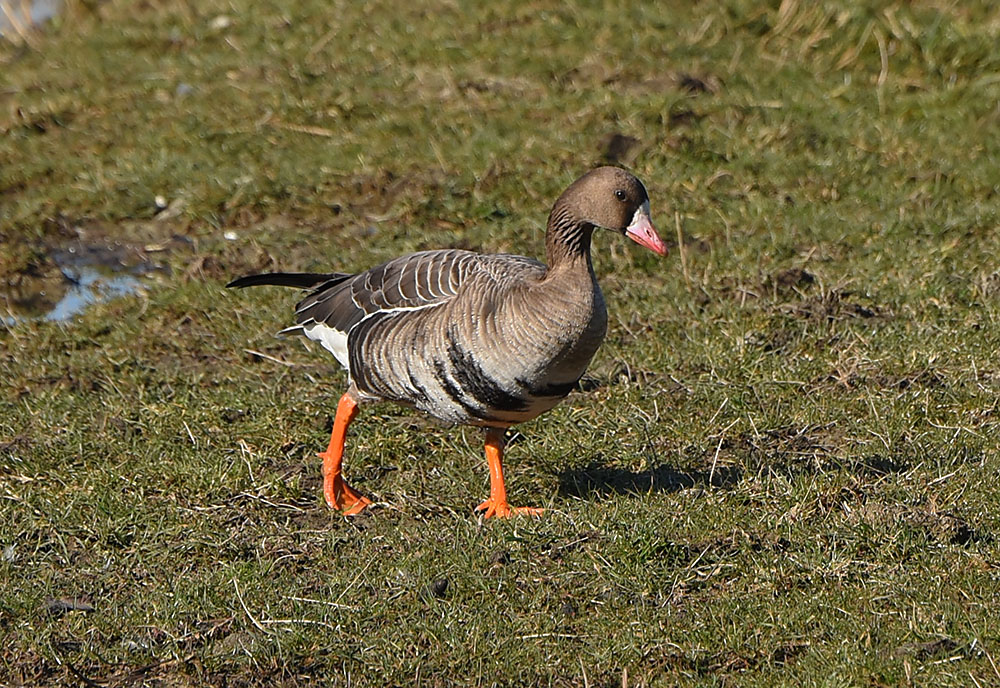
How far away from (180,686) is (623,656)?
1467 mm

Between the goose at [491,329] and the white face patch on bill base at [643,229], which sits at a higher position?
the white face patch on bill base at [643,229]

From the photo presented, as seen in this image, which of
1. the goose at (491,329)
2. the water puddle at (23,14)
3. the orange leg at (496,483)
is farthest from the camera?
the water puddle at (23,14)

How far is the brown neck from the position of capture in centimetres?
544

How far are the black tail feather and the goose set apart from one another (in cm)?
53

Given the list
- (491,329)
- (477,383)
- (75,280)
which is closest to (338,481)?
(477,383)

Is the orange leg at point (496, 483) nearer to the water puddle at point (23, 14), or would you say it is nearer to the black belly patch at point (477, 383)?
the black belly patch at point (477, 383)

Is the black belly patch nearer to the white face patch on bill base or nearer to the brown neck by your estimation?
the brown neck

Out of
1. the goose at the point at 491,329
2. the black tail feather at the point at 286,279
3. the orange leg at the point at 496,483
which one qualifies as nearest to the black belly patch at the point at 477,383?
the goose at the point at 491,329

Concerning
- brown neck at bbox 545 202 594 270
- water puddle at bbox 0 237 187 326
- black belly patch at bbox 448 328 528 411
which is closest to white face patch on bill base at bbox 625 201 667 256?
brown neck at bbox 545 202 594 270

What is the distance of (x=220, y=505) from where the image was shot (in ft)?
18.9

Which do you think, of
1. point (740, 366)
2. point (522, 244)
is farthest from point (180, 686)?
point (522, 244)

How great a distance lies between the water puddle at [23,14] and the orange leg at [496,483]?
9533 millimetres

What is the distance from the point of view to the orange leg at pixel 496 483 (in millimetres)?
5582

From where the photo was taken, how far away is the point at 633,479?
584 cm
